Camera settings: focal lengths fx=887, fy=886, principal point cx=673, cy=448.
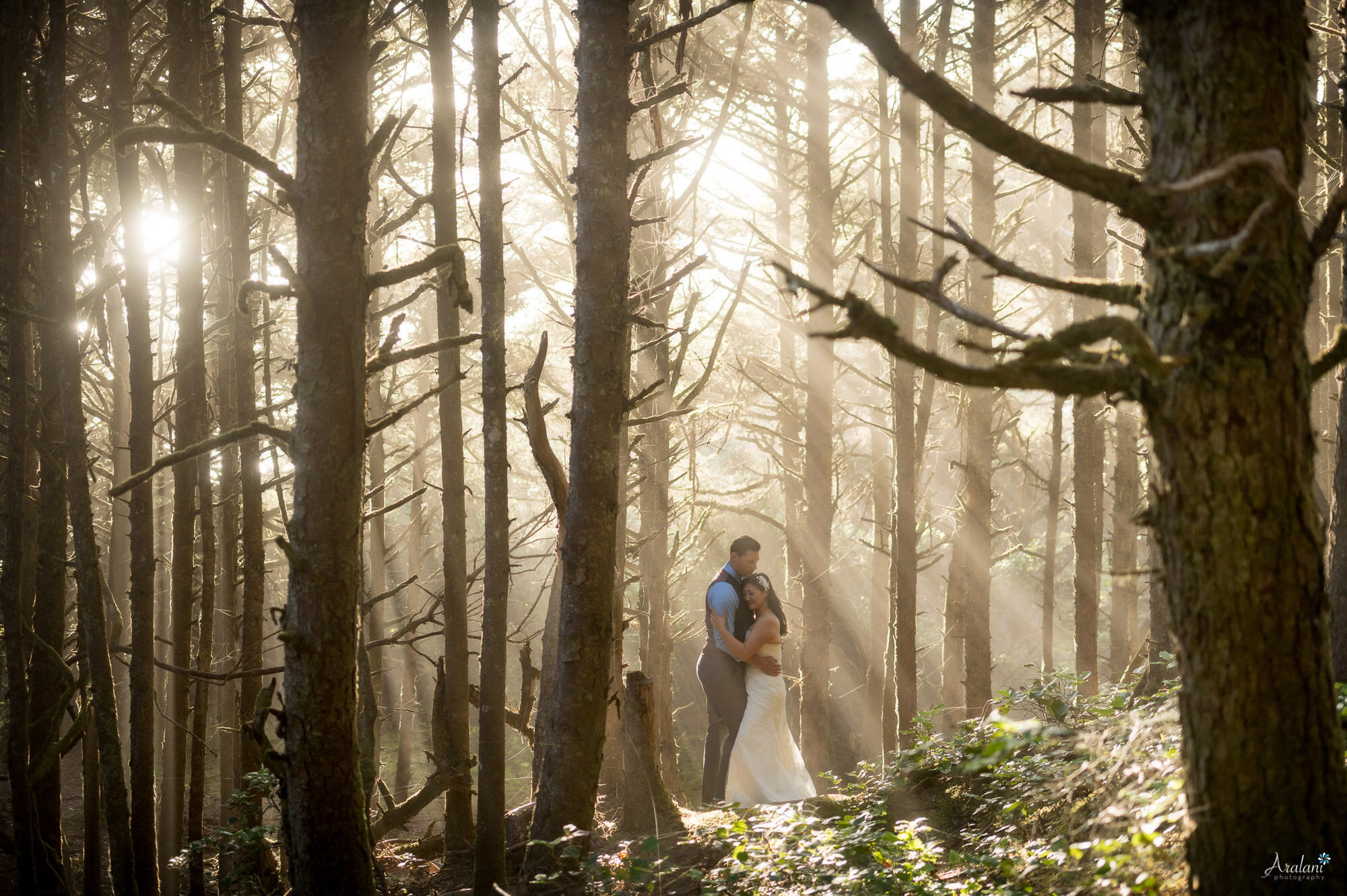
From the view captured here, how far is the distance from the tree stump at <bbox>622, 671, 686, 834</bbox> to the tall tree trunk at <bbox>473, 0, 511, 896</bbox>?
101 centimetres

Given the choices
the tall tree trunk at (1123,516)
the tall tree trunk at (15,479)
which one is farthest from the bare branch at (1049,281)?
the tall tree trunk at (1123,516)

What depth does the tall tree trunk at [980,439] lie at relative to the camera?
11406 millimetres

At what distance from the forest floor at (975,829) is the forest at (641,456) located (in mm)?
33

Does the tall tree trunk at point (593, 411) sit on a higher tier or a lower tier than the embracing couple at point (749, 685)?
higher

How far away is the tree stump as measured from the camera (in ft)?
19.5

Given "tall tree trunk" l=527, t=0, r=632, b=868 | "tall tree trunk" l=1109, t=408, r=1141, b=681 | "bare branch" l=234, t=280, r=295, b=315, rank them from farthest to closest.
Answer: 1. "tall tree trunk" l=1109, t=408, r=1141, b=681
2. "tall tree trunk" l=527, t=0, r=632, b=868
3. "bare branch" l=234, t=280, r=295, b=315

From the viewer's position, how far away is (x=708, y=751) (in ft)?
24.6

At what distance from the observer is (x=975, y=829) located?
4.88 m

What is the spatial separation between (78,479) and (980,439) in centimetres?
1002

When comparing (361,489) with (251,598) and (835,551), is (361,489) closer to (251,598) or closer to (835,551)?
(251,598)

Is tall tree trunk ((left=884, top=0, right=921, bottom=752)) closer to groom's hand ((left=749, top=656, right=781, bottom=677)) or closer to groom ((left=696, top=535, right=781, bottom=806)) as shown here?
groom ((left=696, top=535, right=781, bottom=806))

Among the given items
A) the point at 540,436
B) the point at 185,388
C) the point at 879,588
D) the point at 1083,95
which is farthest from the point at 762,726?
the point at 879,588

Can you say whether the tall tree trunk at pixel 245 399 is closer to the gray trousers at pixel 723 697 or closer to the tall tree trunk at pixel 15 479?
the tall tree trunk at pixel 15 479

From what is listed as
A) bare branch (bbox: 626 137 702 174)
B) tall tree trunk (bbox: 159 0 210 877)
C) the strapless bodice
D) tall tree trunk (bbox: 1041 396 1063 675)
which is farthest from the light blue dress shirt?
tall tree trunk (bbox: 1041 396 1063 675)
